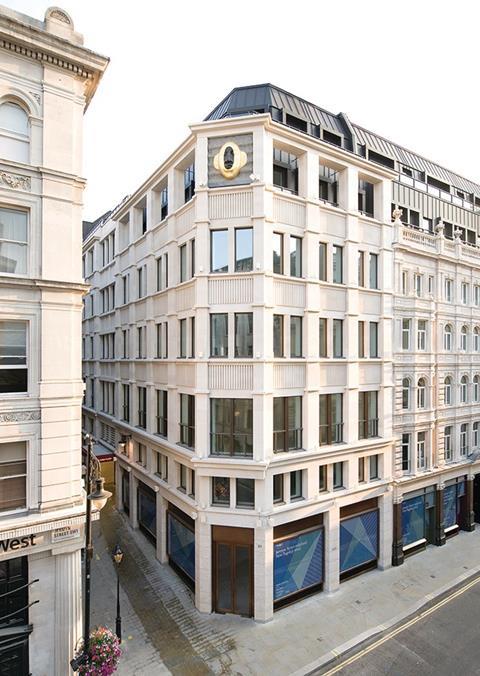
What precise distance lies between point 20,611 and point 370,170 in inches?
824

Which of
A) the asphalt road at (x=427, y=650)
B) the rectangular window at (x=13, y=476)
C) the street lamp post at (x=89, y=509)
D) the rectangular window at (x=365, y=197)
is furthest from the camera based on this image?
the rectangular window at (x=365, y=197)

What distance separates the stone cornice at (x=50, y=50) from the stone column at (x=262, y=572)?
15.9 metres

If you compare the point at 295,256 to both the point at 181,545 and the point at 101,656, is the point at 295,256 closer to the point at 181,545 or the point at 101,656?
the point at 181,545

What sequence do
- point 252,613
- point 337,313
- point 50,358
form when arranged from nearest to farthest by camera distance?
point 50,358 < point 252,613 < point 337,313

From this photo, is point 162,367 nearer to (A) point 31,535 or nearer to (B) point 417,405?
(A) point 31,535

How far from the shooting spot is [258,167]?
14.8 metres

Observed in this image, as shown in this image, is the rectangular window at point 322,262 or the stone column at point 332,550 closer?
the stone column at point 332,550

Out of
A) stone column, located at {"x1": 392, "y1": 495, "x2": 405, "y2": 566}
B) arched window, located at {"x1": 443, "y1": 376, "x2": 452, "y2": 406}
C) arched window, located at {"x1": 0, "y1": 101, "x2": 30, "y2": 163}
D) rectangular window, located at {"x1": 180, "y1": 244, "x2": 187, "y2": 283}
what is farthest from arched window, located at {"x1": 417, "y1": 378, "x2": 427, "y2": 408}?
arched window, located at {"x1": 0, "y1": 101, "x2": 30, "y2": 163}

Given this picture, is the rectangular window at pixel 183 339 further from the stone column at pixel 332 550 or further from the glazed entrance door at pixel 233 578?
the stone column at pixel 332 550

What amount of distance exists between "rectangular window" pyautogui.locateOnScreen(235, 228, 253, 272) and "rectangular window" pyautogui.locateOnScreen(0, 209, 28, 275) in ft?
24.2

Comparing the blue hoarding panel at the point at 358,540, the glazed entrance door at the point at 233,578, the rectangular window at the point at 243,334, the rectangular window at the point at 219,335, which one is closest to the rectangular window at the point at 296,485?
the glazed entrance door at the point at 233,578

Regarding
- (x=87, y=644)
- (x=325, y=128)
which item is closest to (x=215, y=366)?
(x=87, y=644)

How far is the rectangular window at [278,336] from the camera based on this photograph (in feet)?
50.0

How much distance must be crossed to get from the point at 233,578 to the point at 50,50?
59.8 ft
